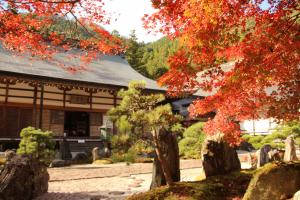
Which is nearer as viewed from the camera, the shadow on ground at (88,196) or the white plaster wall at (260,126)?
the shadow on ground at (88,196)

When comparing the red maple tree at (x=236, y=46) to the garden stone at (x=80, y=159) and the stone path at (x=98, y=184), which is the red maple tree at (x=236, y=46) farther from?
the garden stone at (x=80, y=159)

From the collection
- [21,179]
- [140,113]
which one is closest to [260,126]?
[140,113]

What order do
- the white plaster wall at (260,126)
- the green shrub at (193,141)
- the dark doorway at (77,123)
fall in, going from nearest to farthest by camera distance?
the green shrub at (193,141) < the dark doorway at (77,123) < the white plaster wall at (260,126)

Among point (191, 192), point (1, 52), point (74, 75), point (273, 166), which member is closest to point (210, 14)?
point (273, 166)

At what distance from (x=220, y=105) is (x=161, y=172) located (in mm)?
1947

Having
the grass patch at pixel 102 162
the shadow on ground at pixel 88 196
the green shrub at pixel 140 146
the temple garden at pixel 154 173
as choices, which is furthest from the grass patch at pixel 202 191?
the grass patch at pixel 102 162

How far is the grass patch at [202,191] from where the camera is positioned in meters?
4.46

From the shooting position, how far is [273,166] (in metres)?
4.11

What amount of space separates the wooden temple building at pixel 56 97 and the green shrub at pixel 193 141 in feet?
15.9

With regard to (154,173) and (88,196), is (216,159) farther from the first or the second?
(88,196)

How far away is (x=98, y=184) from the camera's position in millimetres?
8391

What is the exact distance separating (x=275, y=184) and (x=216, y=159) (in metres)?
1.86

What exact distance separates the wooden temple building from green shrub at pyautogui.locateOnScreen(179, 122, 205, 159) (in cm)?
485

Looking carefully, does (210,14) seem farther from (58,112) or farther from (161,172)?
(58,112)
